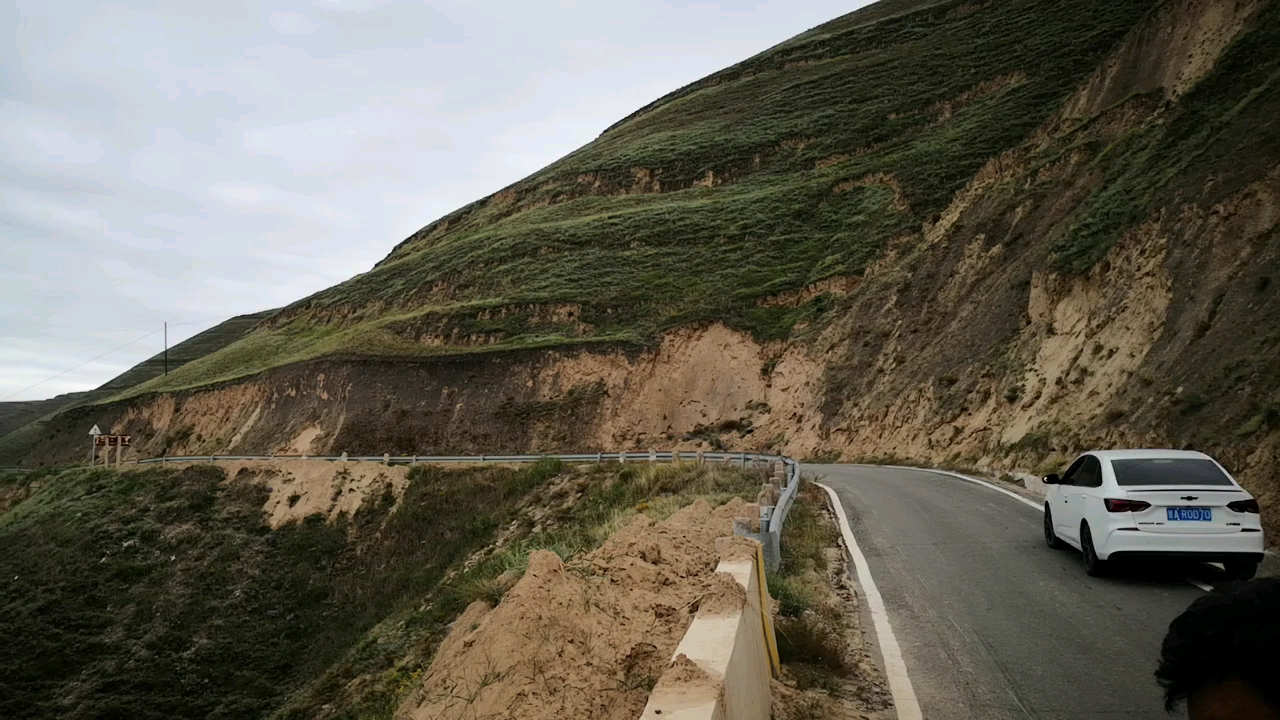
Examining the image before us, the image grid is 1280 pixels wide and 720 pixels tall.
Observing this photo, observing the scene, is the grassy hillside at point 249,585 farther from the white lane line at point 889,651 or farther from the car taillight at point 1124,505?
the car taillight at point 1124,505

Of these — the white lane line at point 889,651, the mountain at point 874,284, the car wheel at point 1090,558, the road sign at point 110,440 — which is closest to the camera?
the white lane line at point 889,651

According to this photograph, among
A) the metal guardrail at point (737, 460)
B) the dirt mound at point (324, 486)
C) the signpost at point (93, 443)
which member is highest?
the signpost at point (93, 443)

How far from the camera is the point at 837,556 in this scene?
11031 mm

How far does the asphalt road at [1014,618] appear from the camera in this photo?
→ 577 centimetres

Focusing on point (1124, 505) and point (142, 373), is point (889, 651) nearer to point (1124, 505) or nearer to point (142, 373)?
point (1124, 505)

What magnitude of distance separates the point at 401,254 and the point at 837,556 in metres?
81.5

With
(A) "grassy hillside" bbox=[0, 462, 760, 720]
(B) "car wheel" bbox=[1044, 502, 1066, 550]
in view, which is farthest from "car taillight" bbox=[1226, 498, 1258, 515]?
(A) "grassy hillside" bbox=[0, 462, 760, 720]

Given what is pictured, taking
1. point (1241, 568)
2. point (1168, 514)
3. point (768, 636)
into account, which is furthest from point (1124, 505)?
point (768, 636)

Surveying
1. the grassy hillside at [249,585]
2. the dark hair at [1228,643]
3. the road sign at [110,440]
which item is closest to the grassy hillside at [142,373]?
the road sign at [110,440]

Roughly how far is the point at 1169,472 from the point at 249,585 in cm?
2525

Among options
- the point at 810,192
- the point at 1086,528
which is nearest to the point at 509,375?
the point at 810,192

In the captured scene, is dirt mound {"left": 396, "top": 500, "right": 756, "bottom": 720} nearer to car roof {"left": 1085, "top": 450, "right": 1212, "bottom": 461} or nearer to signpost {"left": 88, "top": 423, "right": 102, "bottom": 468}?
car roof {"left": 1085, "top": 450, "right": 1212, "bottom": 461}

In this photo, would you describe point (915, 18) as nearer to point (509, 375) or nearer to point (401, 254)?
point (401, 254)

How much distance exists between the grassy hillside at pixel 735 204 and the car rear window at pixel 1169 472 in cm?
3335
